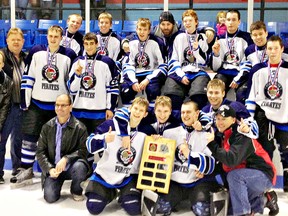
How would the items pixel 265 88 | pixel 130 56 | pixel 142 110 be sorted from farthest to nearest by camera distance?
pixel 130 56
pixel 265 88
pixel 142 110

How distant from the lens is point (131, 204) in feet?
10.8

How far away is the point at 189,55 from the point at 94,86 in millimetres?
819

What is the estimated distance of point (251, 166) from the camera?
10.6ft

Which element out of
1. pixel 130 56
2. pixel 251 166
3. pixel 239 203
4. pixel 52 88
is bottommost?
pixel 239 203

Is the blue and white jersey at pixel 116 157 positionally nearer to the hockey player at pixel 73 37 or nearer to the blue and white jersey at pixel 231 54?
the blue and white jersey at pixel 231 54

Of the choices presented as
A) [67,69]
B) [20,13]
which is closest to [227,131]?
[67,69]

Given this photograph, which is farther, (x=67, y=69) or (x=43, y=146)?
(x=67, y=69)

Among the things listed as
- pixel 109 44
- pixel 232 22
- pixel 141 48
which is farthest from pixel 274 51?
pixel 109 44

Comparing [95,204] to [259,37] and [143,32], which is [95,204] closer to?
[143,32]

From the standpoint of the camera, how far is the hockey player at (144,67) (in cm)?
413

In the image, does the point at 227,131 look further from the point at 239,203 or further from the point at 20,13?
the point at 20,13

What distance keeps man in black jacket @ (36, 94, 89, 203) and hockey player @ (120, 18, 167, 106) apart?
2.08 ft

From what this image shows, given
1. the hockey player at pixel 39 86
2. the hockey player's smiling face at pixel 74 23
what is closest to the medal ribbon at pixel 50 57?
the hockey player at pixel 39 86

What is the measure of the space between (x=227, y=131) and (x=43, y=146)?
53.6 inches
